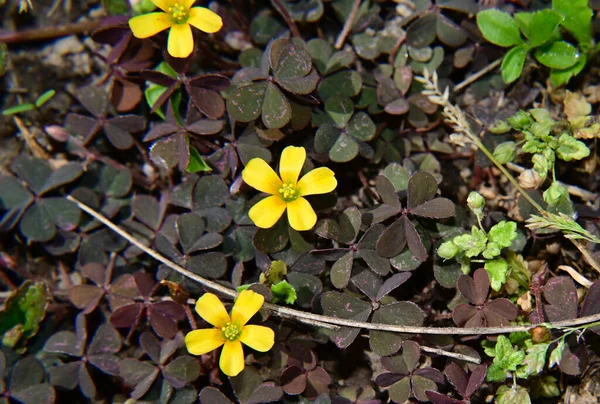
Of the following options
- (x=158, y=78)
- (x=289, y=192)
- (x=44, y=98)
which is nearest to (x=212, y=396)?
(x=289, y=192)

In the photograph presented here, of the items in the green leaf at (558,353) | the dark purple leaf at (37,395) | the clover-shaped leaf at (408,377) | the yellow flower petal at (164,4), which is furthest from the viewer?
the dark purple leaf at (37,395)

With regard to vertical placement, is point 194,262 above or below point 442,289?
above

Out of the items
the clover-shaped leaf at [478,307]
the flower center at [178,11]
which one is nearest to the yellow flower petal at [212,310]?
the clover-shaped leaf at [478,307]

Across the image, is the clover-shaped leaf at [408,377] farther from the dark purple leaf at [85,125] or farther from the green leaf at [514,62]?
the dark purple leaf at [85,125]

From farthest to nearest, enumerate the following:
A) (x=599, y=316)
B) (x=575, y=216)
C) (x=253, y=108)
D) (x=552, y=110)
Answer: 1. (x=552, y=110)
2. (x=253, y=108)
3. (x=575, y=216)
4. (x=599, y=316)

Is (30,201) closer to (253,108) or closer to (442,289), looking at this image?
(253,108)

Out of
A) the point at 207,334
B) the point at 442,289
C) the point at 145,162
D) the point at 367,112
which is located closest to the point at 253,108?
the point at 367,112

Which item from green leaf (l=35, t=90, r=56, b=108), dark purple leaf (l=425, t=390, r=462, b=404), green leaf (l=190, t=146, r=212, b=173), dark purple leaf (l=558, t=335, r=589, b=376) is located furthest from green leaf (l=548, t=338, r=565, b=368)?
green leaf (l=35, t=90, r=56, b=108)

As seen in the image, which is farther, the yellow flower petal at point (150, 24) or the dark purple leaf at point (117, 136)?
the dark purple leaf at point (117, 136)

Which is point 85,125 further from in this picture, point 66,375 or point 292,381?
point 292,381
